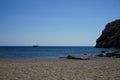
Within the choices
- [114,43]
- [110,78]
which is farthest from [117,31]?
[110,78]

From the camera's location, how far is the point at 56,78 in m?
11.4

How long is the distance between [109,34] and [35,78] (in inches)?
5141

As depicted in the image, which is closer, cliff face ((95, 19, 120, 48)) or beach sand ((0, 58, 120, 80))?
beach sand ((0, 58, 120, 80))

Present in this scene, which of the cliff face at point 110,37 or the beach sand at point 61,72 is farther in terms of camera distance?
the cliff face at point 110,37

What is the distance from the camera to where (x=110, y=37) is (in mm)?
132125

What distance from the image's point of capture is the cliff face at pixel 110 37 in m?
123

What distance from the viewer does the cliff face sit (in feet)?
403

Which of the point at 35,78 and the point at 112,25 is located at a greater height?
the point at 112,25

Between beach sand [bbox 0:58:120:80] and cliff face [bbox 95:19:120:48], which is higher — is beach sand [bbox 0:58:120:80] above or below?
below

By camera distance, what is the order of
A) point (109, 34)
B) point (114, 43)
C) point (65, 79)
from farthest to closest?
point (109, 34) < point (114, 43) < point (65, 79)

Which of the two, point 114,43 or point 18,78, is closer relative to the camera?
point 18,78

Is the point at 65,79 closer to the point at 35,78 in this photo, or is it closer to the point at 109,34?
the point at 35,78

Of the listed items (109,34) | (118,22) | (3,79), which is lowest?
(3,79)

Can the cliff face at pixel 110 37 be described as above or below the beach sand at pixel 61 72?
above
